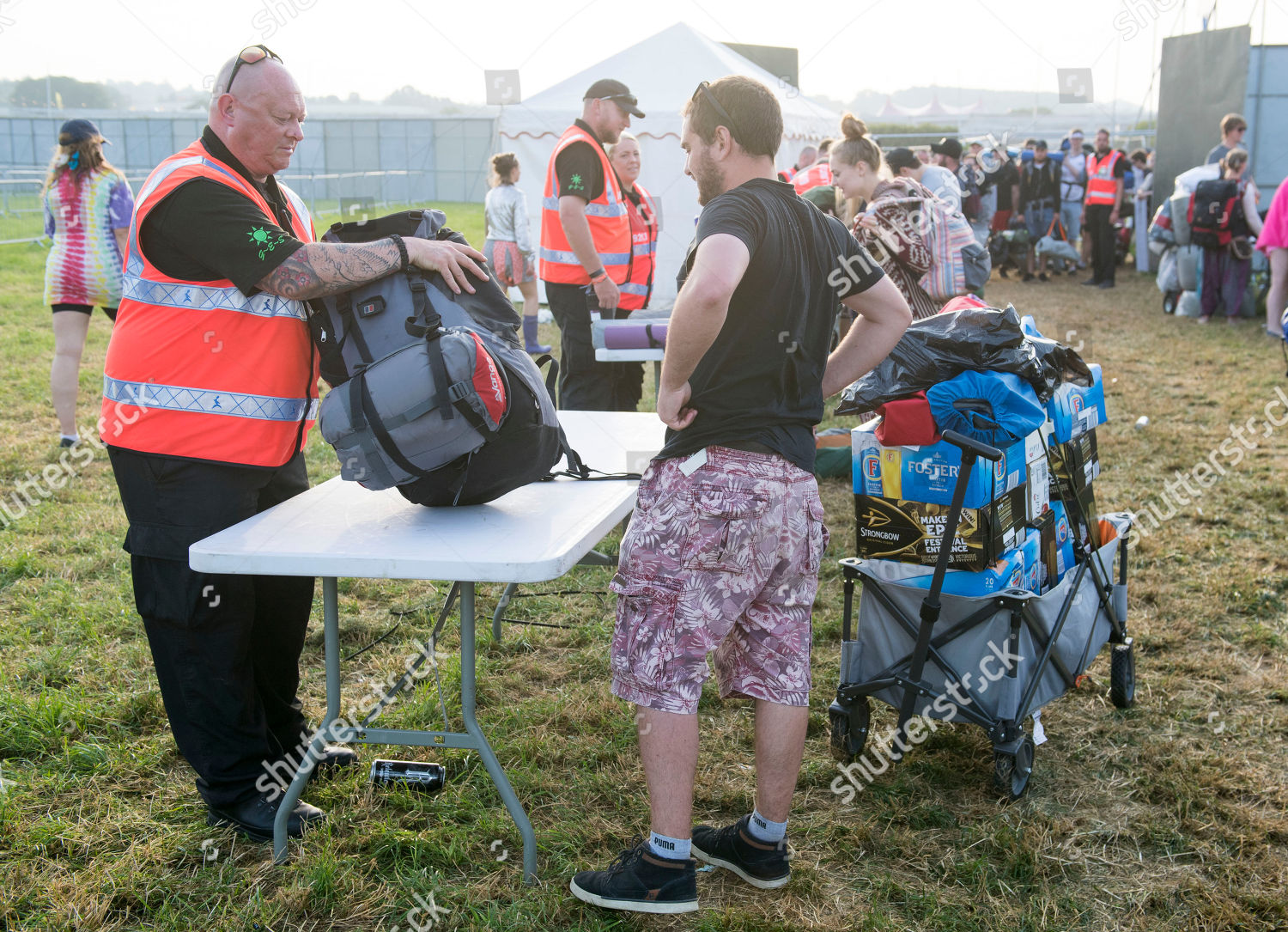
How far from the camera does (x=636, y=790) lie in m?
2.70

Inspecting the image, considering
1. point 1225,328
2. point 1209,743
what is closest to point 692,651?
point 1209,743

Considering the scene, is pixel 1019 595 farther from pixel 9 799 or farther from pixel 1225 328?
pixel 1225 328

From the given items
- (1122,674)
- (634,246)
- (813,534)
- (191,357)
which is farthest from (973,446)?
(634,246)

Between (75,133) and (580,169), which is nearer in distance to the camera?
(580,169)

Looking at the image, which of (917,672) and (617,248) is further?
(617,248)

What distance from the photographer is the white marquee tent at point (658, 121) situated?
32.5ft

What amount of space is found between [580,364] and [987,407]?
2.70m

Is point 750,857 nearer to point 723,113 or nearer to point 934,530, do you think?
point 934,530

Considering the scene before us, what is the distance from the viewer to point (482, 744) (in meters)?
2.29

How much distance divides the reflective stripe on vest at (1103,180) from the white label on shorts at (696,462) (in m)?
12.5

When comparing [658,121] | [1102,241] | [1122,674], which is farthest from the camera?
[1102,241]

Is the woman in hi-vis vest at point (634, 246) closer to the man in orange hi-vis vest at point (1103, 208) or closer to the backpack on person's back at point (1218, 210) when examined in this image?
the backpack on person's back at point (1218, 210)

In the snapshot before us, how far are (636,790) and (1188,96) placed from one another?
524 inches

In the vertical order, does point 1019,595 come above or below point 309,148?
below
